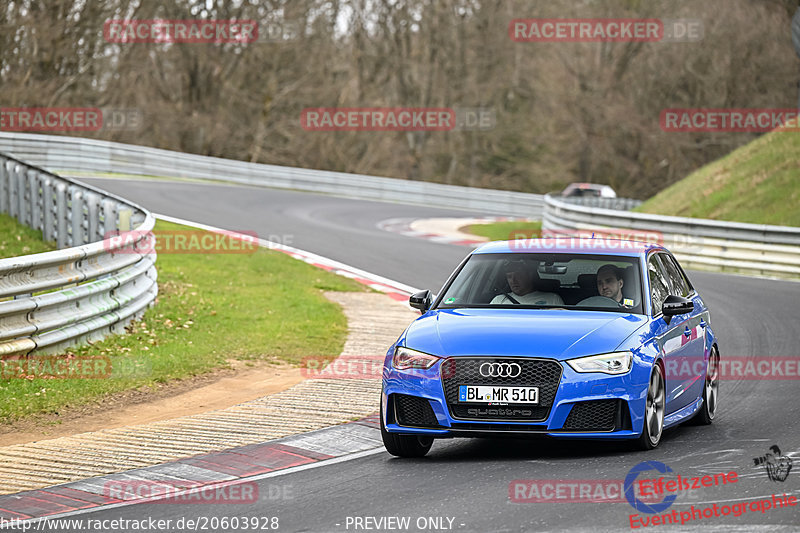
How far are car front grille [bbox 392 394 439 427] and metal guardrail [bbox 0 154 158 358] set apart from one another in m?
4.24

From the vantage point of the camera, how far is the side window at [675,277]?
9.64m

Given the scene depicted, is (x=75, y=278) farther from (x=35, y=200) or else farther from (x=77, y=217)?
(x=35, y=200)

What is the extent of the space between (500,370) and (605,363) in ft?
2.26

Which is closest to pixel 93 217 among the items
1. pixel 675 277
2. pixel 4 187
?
pixel 4 187

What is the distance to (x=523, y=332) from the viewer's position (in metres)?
7.78

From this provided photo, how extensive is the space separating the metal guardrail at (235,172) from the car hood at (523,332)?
97.5 feet

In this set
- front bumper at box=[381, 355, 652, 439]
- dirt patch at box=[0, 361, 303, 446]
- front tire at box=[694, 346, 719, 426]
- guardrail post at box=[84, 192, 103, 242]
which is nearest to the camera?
front bumper at box=[381, 355, 652, 439]

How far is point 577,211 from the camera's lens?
26969 mm

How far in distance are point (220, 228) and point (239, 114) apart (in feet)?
95.2

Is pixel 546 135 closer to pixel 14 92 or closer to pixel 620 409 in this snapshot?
pixel 14 92

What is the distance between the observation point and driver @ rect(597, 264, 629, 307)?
28.6 ft

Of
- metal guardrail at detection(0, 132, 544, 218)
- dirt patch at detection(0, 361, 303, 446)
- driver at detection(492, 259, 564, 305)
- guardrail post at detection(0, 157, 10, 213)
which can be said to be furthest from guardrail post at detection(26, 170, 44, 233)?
metal guardrail at detection(0, 132, 544, 218)

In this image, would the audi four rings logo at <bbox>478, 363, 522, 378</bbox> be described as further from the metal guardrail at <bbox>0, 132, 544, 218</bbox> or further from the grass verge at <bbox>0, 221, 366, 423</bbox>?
the metal guardrail at <bbox>0, 132, 544, 218</bbox>

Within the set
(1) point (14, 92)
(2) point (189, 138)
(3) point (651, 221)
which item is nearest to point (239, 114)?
(2) point (189, 138)
